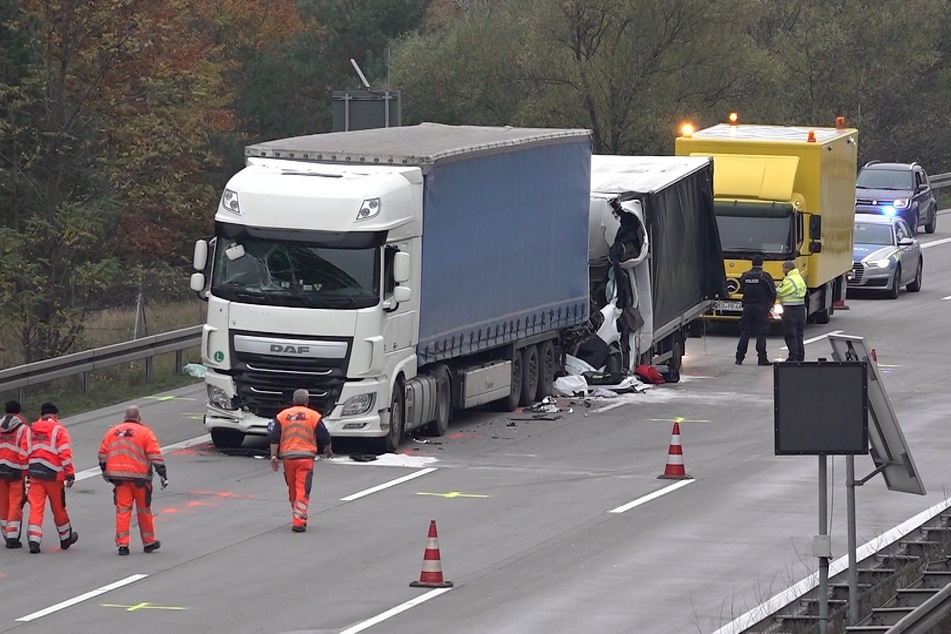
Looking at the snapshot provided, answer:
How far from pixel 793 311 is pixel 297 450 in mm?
13622

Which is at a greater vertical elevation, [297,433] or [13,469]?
[297,433]

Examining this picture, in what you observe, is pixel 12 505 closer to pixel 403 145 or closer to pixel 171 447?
pixel 171 447

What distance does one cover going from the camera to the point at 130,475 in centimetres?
1741

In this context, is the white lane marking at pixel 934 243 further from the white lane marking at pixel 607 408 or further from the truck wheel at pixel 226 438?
the truck wheel at pixel 226 438

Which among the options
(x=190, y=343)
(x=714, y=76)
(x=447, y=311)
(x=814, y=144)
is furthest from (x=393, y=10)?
(x=447, y=311)

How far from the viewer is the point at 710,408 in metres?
26.7

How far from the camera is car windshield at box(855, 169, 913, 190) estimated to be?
48625 mm

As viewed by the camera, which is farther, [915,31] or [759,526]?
[915,31]

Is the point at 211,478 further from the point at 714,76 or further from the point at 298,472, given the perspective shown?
the point at 714,76

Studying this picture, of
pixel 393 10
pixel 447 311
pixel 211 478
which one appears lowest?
pixel 211 478

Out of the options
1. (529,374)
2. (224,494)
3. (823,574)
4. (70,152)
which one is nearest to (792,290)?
(529,374)

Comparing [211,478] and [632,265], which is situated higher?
[632,265]

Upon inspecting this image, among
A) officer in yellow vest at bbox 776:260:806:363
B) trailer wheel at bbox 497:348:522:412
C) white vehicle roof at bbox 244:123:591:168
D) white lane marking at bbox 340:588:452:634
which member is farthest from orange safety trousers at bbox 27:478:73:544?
officer in yellow vest at bbox 776:260:806:363

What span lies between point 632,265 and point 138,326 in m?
7.72
